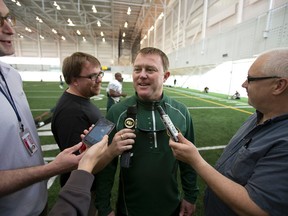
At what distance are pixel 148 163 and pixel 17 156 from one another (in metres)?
1.06

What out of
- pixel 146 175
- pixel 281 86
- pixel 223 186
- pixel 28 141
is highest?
pixel 281 86

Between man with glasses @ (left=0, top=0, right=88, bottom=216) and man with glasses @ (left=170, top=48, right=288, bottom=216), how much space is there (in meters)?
0.94

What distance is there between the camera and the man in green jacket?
5.90 ft

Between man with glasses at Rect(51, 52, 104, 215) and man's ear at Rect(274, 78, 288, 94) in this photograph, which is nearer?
man's ear at Rect(274, 78, 288, 94)

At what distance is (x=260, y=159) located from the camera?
49.8 inches

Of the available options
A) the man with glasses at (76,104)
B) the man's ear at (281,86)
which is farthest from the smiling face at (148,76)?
the man's ear at (281,86)

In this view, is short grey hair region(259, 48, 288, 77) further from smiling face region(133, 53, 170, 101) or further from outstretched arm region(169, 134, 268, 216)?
smiling face region(133, 53, 170, 101)

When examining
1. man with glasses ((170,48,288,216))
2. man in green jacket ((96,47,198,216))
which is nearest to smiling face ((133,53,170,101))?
man in green jacket ((96,47,198,216))

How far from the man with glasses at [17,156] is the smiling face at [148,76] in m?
0.85

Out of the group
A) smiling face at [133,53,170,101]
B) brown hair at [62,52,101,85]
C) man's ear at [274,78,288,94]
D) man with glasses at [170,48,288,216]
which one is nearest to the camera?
man with glasses at [170,48,288,216]

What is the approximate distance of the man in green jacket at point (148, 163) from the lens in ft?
5.90

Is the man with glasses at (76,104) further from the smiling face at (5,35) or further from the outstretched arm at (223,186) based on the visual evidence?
the outstretched arm at (223,186)

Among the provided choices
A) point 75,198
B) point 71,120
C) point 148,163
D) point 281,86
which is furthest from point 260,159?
point 71,120

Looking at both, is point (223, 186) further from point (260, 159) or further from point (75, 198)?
point (75, 198)
